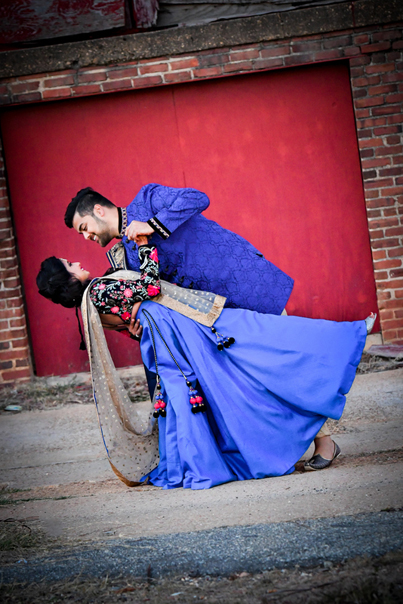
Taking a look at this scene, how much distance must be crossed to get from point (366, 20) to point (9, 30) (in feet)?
10.2

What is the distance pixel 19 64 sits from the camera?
502 cm

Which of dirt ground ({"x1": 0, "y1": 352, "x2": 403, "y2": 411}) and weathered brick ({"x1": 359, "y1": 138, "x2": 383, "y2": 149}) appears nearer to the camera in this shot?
dirt ground ({"x1": 0, "y1": 352, "x2": 403, "y2": 411})

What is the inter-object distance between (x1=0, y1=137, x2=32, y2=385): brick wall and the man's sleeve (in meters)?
2.60

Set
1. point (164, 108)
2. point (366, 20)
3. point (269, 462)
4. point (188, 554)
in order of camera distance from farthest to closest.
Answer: point (164, 108), point (366, 20), point (269, 462), point (188, 554)

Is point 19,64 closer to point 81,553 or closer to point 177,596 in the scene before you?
point 81,553

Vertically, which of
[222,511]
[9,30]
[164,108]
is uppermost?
[9,30]

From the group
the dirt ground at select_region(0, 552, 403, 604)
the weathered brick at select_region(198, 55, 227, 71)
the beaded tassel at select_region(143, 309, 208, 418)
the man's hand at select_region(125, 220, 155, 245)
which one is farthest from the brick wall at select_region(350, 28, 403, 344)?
the dirt ground at select_region(0, 552, 403, 604)

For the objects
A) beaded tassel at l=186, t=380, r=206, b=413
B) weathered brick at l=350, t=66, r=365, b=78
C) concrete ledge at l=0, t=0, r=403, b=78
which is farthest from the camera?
weathered brick at l=350, t=66, r=365, b=78

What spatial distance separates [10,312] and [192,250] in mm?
2685

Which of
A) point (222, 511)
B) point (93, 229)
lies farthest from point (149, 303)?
point (222, 511)

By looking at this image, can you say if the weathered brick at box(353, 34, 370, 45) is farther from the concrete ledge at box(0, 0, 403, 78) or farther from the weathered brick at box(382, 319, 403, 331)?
the weathered brick at box(382, 319, 403, 331)

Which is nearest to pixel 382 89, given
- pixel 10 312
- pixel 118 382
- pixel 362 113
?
pixel 362 113

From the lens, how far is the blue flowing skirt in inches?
113

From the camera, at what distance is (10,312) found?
5230 mm
